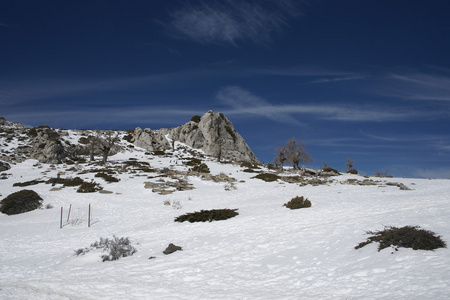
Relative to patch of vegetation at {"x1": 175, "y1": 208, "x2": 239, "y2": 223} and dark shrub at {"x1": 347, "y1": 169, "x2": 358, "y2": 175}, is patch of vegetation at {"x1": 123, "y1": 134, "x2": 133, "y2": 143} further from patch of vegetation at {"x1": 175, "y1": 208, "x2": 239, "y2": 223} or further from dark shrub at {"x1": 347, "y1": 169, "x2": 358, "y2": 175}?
patch of vegetation at {"x1": 175, "y1": 208, "x2": 239, "y2": 223}

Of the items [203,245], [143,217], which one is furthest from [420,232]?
[143,217]

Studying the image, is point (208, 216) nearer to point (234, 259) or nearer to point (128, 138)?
point (234, 259)

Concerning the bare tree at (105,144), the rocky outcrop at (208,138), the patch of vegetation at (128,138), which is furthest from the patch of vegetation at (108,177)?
the patch of vegetation at (128,138)

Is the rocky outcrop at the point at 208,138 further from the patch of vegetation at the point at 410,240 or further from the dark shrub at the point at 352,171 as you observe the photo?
the patch of vegetation at the point at 410,240

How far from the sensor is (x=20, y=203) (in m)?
23.1

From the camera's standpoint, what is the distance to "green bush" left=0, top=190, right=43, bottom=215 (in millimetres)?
22562

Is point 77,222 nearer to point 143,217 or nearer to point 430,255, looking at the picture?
point 143,217

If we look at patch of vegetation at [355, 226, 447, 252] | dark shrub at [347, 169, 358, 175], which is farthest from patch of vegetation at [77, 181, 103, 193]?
dark shrub at [347, 169, 358, 175]

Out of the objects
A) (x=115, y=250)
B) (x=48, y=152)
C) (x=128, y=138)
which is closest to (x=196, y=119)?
(x=128, y=138)

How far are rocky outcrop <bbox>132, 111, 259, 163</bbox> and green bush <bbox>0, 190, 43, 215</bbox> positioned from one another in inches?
2025

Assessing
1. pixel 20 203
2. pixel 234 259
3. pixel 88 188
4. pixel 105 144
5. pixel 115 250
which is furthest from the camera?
pixel 105 144

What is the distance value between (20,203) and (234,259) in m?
22.5

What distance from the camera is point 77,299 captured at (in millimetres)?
6449

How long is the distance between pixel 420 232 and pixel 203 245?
8.13 metres
